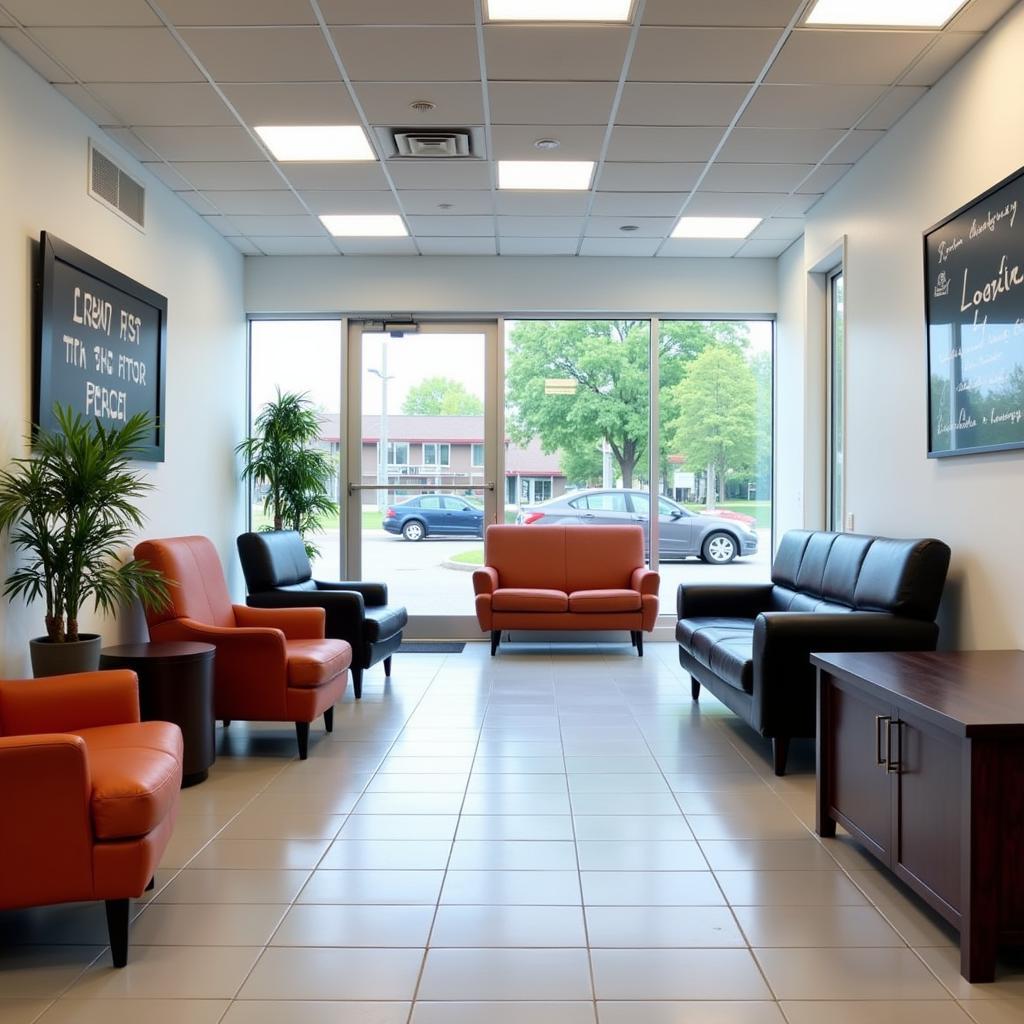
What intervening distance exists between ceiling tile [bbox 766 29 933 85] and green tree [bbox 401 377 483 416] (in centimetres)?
419

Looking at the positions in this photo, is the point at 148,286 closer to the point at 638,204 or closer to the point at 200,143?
the point at 200,143

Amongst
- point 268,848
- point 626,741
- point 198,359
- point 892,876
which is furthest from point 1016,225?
point 198,359

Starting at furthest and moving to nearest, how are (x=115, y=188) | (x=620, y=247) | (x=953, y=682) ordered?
(x=620, y=247) < (x=115, y=188) < (x=953, y=682)

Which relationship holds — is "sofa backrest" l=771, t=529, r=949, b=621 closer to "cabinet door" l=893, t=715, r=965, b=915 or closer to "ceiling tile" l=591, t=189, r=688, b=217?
"cabinet door" l=893, t=715, r=965, b=915

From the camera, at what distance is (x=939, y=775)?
8.12 ft

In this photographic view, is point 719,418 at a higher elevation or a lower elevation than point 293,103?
lower

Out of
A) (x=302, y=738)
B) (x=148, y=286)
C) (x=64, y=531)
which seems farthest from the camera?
(x=148, y=286)

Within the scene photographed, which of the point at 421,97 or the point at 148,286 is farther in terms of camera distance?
the point at 148,286

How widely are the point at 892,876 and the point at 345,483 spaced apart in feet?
19.5

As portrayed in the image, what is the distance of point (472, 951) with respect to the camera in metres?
2.43

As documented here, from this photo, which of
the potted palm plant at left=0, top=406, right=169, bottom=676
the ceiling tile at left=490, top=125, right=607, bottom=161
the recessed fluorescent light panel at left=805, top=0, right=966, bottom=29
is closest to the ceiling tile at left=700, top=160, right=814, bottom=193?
the ceiling tile at left=490, top=125, right=607, bottom=161

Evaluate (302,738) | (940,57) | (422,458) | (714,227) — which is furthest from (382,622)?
(940,57)

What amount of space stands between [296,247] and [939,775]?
6642mm

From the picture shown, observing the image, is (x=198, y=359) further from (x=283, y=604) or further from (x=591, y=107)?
(x=591, y=107)
